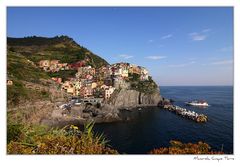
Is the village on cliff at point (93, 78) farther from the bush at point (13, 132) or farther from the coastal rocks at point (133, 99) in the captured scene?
the bush at point (13, 132)

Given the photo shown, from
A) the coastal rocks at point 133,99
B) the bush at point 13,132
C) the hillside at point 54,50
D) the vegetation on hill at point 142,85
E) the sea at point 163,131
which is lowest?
the sea at point 163,131

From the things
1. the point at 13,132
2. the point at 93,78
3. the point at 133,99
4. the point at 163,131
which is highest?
the point at 93,78

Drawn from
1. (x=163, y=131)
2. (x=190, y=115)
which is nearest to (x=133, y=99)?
(x=190, y=115)

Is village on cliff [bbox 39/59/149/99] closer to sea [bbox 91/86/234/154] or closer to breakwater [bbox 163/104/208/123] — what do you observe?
sea [bbox 91/86/234/154]

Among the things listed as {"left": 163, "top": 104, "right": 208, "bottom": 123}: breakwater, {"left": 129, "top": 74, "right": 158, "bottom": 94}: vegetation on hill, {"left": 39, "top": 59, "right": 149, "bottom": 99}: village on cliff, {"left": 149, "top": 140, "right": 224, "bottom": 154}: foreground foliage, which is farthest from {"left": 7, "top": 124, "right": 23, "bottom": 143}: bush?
{"left": 129, "top": 74, "right": 158, "bottom": 94}: vegetation on hill

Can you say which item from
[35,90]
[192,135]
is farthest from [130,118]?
[35,90]

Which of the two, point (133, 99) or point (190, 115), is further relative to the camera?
point (133, 99)

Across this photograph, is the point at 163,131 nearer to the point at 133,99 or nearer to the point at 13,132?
the point at 133,99

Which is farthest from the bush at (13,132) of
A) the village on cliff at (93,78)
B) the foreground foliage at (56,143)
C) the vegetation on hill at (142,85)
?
the vegetation on hill at (142,85)

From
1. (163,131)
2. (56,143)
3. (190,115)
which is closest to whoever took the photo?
(56,143)

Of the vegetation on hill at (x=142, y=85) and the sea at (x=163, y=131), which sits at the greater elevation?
the vegetation on hill at (x=142, y=85)
